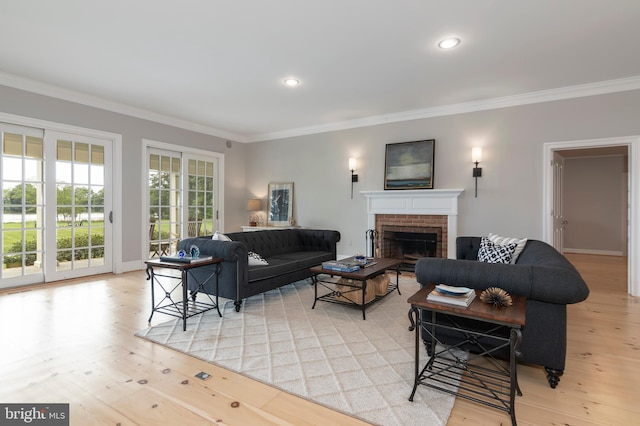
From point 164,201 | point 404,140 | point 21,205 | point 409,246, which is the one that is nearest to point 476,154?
point 404,140

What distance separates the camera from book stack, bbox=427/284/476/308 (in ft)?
5.94

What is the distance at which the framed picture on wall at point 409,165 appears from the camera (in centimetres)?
531

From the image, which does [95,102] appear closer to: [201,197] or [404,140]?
[201,197]

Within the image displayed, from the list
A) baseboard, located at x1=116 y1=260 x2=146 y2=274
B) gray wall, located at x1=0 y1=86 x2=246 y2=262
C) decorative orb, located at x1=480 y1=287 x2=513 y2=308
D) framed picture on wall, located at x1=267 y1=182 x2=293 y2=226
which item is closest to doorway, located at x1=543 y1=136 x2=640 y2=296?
decorative orb, located at x1=480 y1=287 x2=513 y2=308

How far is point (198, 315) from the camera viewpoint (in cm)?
333

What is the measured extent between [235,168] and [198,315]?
456cm

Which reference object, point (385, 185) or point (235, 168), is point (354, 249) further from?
point (235, 168)

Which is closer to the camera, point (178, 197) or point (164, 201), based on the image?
point (164, 201)

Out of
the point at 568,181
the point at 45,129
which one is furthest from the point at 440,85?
the point at 568,181

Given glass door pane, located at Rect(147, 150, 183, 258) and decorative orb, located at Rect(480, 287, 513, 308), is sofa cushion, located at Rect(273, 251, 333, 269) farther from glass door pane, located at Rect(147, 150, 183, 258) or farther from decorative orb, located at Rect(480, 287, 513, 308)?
decorative orb, located at Rect(480, 287, 513, 308)

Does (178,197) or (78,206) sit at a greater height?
(178,197)

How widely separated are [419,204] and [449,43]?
268 centimetres

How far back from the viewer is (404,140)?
558 centimetres

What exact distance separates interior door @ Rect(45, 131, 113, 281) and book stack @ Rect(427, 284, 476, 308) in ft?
17.3
